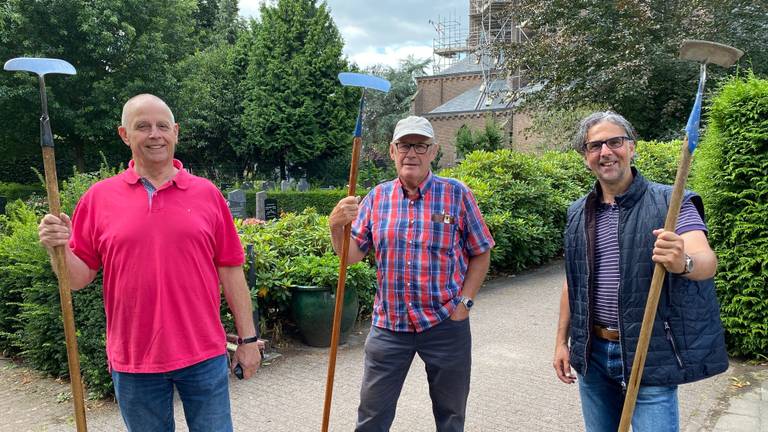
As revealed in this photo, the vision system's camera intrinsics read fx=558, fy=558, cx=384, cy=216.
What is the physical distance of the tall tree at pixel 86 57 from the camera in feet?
62.2

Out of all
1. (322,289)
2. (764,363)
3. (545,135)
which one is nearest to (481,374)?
(322,289)

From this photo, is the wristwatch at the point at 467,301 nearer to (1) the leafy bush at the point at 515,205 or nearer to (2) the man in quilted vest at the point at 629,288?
(2) the man in quilted vest at the point at 629,288

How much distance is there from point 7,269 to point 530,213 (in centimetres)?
780

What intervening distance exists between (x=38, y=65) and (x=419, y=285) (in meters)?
1.94

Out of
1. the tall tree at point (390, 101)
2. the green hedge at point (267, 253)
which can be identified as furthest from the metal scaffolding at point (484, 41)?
the green hedge at point (267, 253)

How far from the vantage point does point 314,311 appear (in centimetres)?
589

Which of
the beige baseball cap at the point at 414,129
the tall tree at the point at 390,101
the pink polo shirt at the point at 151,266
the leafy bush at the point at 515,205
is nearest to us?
the pink polo shirt at the point at 151,266

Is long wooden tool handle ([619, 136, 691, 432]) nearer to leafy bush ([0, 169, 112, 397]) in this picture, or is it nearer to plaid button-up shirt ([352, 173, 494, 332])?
plaid button-up shirt ([352, 173, 494, 332])

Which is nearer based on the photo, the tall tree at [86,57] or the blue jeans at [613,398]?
the blue jeans at [613,398]

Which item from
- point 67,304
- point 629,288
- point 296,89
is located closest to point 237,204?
point 67,304

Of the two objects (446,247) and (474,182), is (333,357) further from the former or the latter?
(474,182)

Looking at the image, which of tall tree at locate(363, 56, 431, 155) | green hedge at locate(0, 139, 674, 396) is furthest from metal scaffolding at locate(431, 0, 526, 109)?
green hedge at locate(0, 139, 674, 396)

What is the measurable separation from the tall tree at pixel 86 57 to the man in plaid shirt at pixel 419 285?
19.5m

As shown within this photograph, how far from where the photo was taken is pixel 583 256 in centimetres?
247
